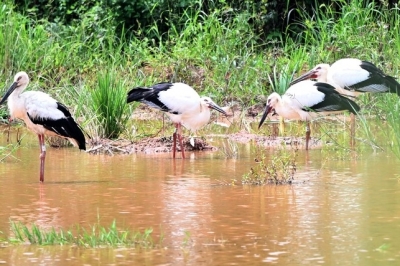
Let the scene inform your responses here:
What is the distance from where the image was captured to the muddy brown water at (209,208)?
6.04 meters

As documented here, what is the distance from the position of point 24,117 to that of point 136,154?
1.71 metres

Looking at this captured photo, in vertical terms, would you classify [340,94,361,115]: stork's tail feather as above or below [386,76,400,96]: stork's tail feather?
below

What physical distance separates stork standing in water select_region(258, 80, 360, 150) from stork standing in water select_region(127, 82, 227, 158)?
2.13 ft

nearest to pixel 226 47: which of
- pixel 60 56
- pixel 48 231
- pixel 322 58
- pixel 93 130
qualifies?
pixel 322 58

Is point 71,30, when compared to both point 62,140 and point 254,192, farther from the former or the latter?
point 254,192

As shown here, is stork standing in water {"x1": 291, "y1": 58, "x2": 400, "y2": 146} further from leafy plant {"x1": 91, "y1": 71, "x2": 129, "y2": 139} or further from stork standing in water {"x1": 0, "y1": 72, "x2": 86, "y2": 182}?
stork standing in water {"x1": 0, "y1": 72, "x2": 86, "y2": 182}

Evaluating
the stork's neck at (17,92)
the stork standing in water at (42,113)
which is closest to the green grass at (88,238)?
the stork standing in water at (42,113)

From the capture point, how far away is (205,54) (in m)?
14.8

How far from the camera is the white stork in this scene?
37.5ft

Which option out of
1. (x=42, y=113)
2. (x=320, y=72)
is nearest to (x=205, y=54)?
(x=320, y=72)

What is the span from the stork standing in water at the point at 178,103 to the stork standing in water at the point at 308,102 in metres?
0.65

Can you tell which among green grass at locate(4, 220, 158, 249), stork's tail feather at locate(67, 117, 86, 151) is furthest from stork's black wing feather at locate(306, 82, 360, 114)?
green grass at locate(4, 220, 158, 249)

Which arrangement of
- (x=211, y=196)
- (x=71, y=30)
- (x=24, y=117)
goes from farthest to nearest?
(x=71, y=30) → (x=24, y=117) → (x=211, y=196)

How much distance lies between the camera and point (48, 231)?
266 inches
